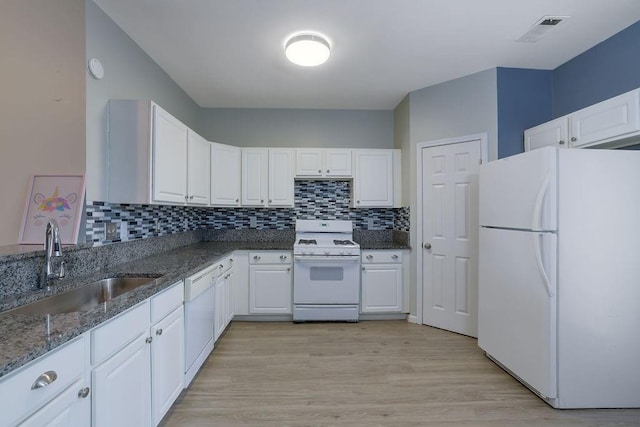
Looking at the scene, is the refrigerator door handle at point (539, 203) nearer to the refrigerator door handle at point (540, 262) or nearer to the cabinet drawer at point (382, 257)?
the refrigerator door handle at point (540, 262)

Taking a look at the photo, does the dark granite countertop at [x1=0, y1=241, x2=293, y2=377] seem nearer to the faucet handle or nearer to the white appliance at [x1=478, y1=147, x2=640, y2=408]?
the faucet handle

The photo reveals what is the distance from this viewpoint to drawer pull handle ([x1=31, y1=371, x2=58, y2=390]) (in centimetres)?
82

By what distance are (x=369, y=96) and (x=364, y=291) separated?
2.30 m

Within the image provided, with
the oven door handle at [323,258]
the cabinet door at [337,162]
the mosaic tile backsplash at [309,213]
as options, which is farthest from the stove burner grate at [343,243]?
the cabinet door at [337,162]

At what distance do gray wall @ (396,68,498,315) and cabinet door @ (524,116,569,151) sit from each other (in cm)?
27

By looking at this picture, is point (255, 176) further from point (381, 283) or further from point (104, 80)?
point (381, 283)

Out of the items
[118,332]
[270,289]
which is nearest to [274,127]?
[270,289]

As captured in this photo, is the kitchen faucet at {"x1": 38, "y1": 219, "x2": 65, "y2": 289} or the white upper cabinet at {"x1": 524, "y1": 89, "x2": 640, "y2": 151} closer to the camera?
the kitchen faucet at {"x1": 38, "y1": 219, "x2": 65, "y2": 289}

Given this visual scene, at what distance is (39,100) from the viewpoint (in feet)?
5.90

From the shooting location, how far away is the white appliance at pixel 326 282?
10.3ft

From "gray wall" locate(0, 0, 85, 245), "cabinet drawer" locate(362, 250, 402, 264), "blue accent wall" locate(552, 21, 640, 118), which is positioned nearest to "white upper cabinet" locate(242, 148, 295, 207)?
"cabinet drawer" locate(362, 250, 402, 264)

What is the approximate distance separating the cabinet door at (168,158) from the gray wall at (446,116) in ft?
7.89

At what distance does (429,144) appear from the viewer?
123 inches

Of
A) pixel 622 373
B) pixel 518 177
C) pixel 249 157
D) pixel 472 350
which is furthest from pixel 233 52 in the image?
pixel 622 373
